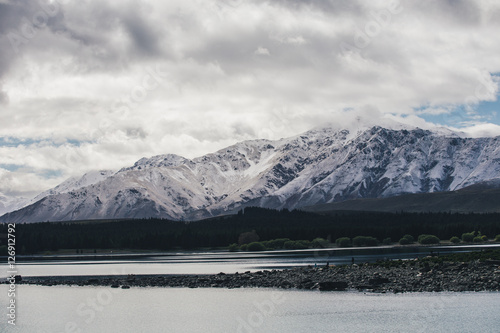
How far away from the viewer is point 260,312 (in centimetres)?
7381

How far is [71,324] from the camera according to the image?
74000mm

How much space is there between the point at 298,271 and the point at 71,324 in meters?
45.7

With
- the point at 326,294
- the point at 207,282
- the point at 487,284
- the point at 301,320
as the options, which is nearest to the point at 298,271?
the point at 207,282

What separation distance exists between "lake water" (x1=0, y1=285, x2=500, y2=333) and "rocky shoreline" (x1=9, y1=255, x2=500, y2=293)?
14.1 ft

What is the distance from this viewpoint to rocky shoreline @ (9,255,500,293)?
84.5m

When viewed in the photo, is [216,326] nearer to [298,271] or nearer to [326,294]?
[326,294]

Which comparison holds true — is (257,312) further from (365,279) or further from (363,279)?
(365,279)

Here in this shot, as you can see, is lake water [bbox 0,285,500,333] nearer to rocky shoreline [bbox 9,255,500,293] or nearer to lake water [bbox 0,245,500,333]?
lake water [bbox 0,245,500,333]

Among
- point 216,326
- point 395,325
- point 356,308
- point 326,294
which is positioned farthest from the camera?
point 326,294

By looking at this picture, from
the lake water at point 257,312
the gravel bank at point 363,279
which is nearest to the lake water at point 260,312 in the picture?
the lake water at point 257,312

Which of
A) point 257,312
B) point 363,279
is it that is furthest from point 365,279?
point 257,312

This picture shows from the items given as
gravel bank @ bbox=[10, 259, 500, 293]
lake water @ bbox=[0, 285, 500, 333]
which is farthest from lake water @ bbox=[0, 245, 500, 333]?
gravel bank @ bbox=[10, 259, 500, 293]

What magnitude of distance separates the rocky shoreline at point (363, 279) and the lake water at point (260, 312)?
4294 mm

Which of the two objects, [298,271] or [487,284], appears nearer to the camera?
[487,284]
